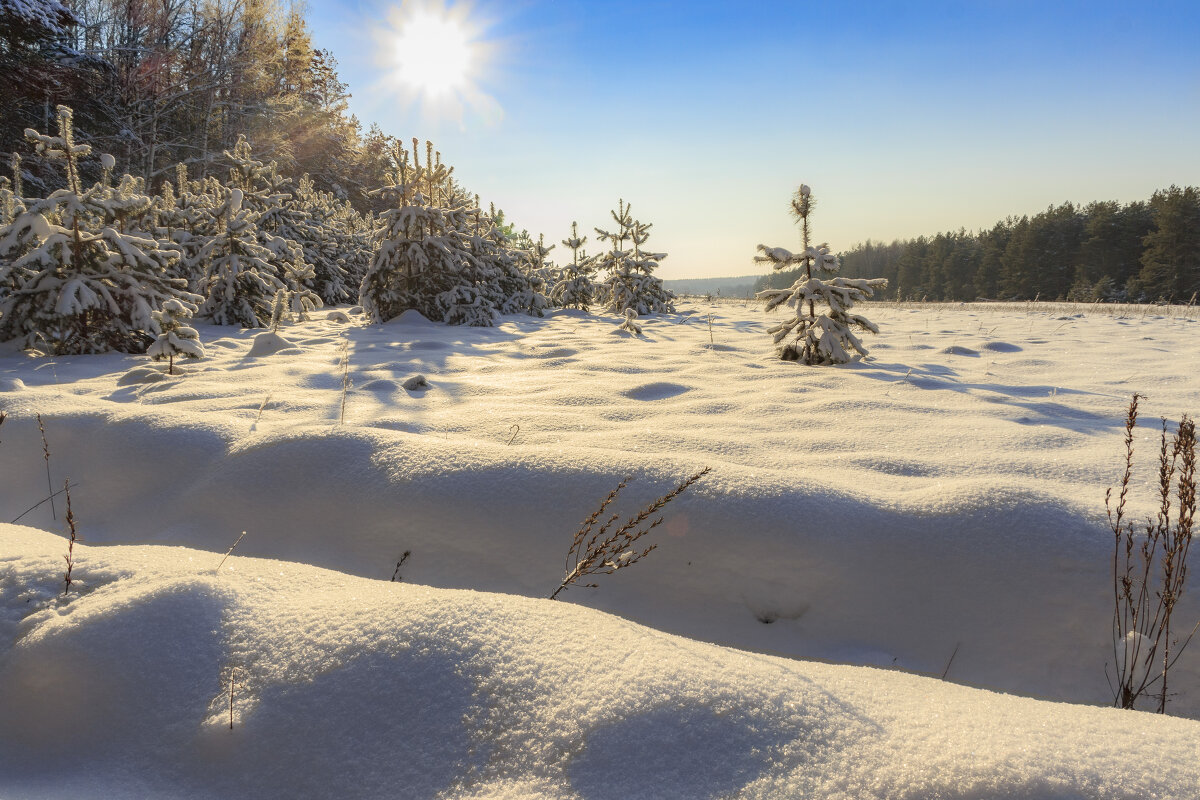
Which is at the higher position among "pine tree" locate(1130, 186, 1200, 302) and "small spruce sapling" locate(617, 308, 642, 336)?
"pine tree" locate(1130, 186, 1200, 302)

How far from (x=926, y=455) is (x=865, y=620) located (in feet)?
3.94

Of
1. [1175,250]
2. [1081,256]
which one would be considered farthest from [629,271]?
[1081,256]

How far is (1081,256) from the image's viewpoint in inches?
1761

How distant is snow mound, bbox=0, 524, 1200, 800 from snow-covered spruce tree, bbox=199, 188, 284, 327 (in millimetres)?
6539

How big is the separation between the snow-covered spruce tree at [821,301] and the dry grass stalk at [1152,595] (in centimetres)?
326

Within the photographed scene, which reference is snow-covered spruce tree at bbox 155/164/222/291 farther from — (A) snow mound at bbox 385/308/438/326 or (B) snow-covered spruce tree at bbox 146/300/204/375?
(B) snow-covered spruce tree at bbox 146/300/204/375

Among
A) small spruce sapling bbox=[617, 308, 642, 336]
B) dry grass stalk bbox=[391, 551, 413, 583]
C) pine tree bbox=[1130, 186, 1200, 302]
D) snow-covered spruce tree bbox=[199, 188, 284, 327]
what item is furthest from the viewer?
pine tree bbox=[1130, 186, 1200, 302]

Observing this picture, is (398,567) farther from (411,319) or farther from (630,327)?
(411,319)

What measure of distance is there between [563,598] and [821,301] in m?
3.92

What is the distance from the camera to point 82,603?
1.28 meters

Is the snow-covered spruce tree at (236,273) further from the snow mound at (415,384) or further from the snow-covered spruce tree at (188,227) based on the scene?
the snow mound at (415,384)

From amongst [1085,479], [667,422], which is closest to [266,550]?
[667,422]

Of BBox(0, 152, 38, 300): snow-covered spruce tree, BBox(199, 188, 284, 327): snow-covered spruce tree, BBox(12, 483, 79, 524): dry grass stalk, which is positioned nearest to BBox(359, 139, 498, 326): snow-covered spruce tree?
BBox(199, 188, 284, 327): snow-covered spruce tree

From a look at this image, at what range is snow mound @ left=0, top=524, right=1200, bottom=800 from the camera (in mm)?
917
